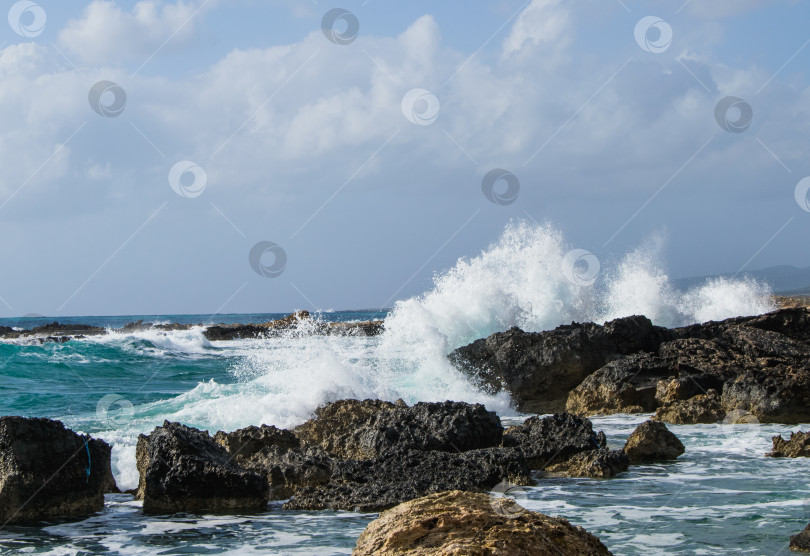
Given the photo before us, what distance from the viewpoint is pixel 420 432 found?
8594mm

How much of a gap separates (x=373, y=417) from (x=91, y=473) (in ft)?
11.0

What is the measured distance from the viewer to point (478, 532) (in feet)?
11.3

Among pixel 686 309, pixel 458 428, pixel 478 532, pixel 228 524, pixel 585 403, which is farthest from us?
pixel 686 309

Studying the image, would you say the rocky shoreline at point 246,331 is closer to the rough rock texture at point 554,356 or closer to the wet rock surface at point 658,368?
the rough rock texture at point 554,356

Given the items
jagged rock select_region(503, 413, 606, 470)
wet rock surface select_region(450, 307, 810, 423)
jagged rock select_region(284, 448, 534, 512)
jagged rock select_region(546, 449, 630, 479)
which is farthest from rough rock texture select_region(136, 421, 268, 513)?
wet rock surface select_region(450, 307, 810, 423)

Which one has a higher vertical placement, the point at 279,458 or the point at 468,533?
the point at 279,458

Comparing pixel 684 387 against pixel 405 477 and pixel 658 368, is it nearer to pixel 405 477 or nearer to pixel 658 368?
pixel 658 368

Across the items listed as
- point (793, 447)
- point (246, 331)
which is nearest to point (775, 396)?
point (793, 447)

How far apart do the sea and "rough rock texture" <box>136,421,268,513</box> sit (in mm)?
217

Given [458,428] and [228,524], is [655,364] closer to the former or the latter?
[458,428]

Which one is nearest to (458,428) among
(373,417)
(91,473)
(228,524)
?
(373,417)

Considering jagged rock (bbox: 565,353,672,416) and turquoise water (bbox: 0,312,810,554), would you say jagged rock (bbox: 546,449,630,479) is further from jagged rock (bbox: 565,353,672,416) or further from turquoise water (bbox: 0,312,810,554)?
jagged rock (bbox: 565,353,672,416)

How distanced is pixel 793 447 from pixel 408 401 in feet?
26.1

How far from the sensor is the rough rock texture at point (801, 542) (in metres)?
4.94
